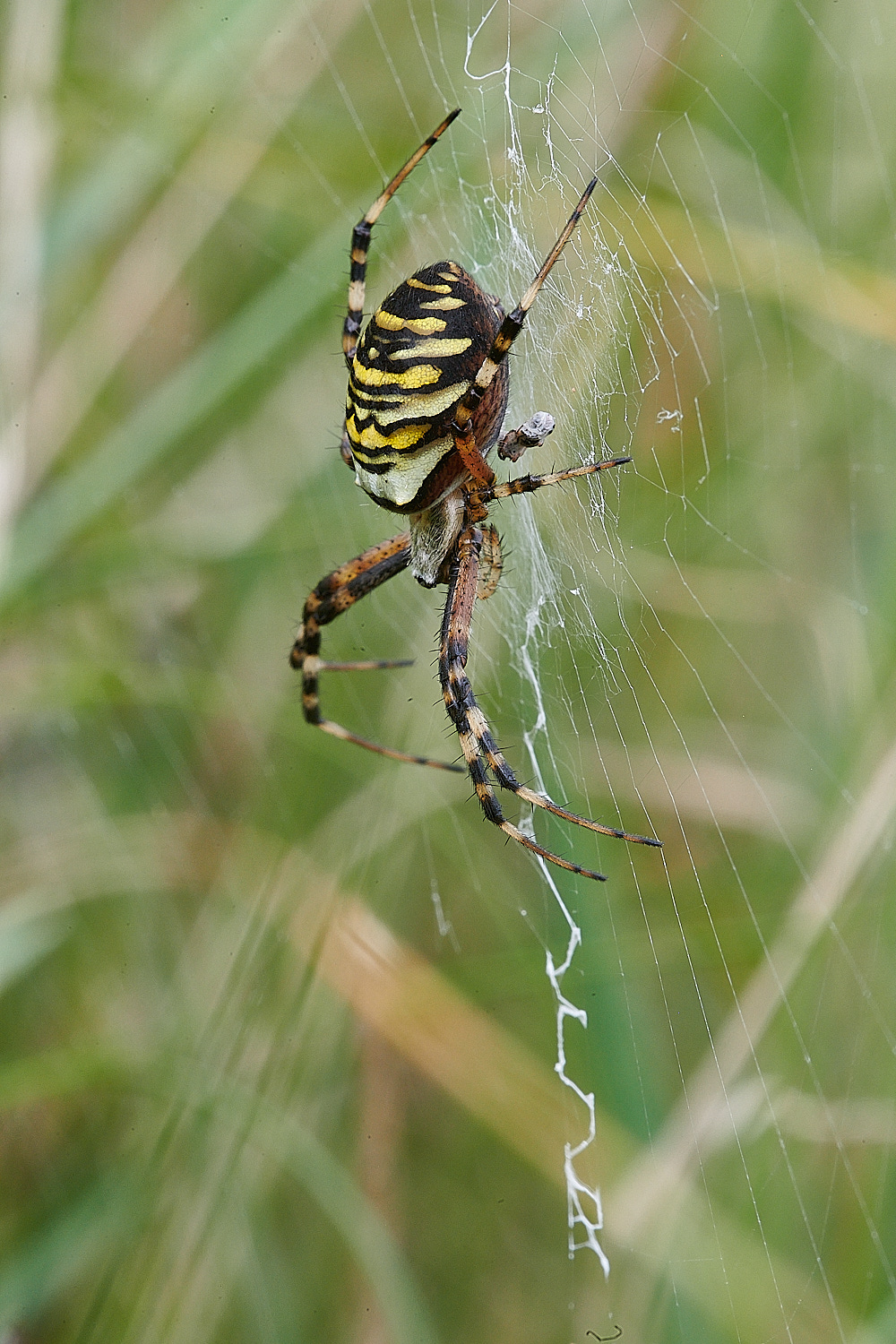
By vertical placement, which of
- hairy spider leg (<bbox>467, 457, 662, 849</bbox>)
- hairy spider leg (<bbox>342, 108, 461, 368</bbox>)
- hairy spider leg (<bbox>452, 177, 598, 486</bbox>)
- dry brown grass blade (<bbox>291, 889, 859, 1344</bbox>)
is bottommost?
dry brown grass blade (<bbox>291, 889, 859, 1344</bbox>)

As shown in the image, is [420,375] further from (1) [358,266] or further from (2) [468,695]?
(2) [468,695]

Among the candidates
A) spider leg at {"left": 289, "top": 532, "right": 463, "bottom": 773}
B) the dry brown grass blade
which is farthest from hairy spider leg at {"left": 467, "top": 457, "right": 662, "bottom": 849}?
the dry brown grass blade

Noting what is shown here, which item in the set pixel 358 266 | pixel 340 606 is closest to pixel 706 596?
pixel 340 606

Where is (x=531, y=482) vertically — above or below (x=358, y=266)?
below

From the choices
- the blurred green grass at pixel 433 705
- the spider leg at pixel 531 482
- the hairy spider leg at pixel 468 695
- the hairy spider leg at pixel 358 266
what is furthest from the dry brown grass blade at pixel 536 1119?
the hairy spider leg at pixel 358 266

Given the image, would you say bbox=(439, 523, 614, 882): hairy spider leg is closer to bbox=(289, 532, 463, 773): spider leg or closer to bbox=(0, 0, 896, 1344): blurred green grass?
bbox=(0, 0, 896, 1344): blurred green grass

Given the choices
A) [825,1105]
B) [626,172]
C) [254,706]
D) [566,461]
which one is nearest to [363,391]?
[566,461]

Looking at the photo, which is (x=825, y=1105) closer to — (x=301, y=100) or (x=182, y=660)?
(x=182, y=660)
